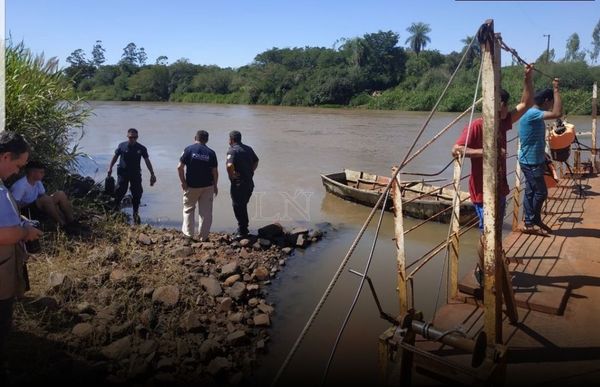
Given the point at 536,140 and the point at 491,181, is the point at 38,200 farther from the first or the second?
the point at 536,140

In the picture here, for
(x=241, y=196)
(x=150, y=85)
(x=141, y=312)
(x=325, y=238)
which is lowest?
(x=325, y=238)

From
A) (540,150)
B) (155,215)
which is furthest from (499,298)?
(155,215)

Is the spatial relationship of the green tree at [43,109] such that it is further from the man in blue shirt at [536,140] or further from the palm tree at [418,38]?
the palm tree at [418,38]

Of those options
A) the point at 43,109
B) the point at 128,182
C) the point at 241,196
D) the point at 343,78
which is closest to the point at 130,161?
the point at 128,182

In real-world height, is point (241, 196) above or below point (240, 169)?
below

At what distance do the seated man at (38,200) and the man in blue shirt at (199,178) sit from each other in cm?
163

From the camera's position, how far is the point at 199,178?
696cm

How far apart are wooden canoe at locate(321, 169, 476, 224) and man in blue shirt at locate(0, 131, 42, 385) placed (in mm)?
5802

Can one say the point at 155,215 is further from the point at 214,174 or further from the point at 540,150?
the point at 540,150

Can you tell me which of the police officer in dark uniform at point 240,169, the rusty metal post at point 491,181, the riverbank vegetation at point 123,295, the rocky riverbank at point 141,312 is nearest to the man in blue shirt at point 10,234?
the riverbank vegetation at point 123,295

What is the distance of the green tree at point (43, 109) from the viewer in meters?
7.15

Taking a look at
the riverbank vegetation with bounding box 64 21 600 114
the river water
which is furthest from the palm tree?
the river water

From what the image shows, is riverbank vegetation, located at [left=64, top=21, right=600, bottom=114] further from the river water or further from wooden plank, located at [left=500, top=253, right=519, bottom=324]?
wooden plank, located at [left=500, top=253, right=519, bottom=324]

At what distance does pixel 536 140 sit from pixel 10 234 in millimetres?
4630
